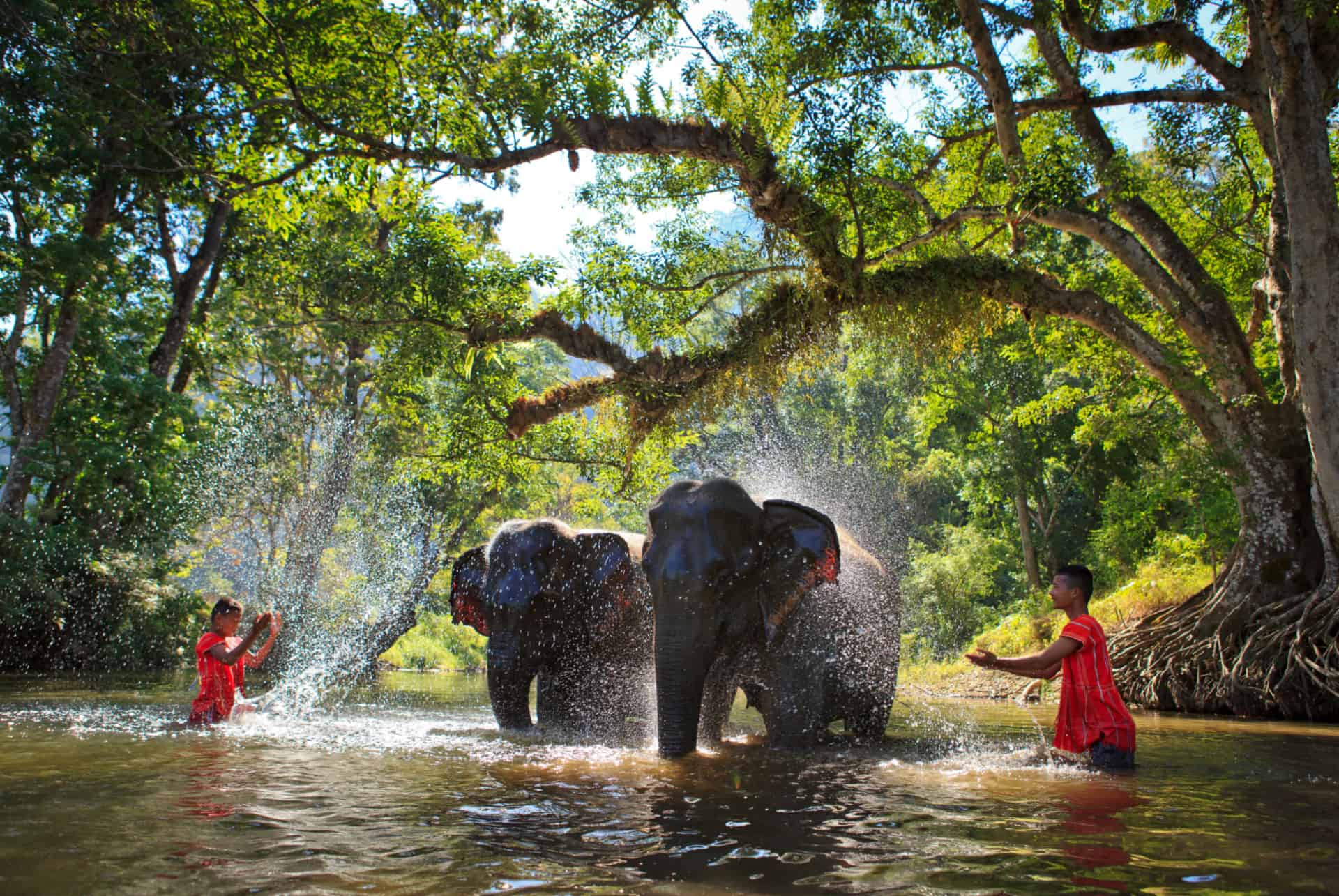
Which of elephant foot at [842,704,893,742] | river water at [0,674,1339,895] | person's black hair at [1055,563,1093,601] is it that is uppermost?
person's black hair at [1055,563,1093,601]

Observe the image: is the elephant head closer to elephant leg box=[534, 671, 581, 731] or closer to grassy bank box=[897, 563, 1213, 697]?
elephant leg box=[534, 671, 581, 731]

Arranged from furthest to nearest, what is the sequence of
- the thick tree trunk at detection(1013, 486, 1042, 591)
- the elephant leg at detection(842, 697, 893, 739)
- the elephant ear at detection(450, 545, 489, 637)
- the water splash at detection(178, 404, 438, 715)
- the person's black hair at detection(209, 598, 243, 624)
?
1. the thick tree trunk at detection(1013, 486, 1042, 591)
2. the water splash at detection(178, 404, 438, 715)
3. the elephant ear at detection(450, 545, 489, 637)
4. the elephant leg at detection(842, 697, 893, 739)
5. the person's black hair at detection(209, 598, 243, 624)

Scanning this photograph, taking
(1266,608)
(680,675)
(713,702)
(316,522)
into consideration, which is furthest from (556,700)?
(316,522)

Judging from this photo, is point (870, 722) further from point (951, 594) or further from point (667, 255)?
point (951, 594)

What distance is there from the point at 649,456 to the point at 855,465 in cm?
2404

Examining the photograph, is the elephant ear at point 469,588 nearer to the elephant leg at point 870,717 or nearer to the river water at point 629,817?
the river water at point 629,817

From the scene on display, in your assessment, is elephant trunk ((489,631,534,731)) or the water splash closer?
elephant trunk ((489,631,534,731))

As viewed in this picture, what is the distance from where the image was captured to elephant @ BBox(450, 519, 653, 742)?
9.46m

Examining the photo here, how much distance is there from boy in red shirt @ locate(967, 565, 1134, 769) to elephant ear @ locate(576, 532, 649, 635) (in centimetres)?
414

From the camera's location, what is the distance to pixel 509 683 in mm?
9414

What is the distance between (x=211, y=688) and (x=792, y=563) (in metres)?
5.43

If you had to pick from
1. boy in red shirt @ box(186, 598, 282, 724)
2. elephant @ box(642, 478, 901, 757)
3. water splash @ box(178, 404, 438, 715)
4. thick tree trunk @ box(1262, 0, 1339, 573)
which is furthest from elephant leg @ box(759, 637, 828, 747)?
water splash @ box(178, 404, 438, 715)

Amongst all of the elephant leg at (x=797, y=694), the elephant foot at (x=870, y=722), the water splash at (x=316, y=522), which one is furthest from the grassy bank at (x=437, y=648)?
the elephant leg at (x=797, y=694)

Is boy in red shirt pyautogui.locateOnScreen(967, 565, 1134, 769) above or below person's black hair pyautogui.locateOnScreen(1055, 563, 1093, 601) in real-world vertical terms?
below
